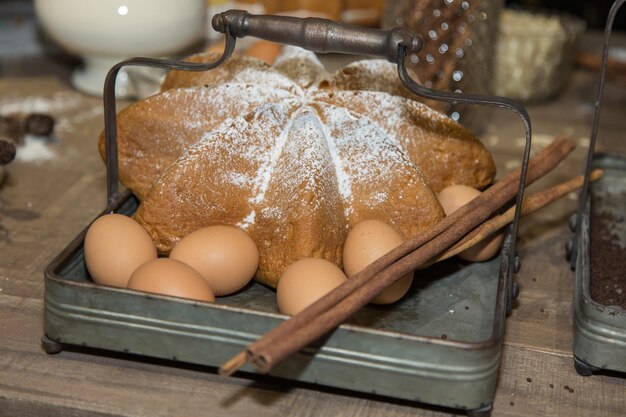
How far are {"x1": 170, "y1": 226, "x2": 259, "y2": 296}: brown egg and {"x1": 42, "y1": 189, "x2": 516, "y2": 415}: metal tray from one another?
2.8 inches

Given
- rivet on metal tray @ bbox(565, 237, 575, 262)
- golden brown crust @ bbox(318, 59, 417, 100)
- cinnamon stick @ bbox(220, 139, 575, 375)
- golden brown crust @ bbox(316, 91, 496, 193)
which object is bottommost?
rivet on metal tray @ bbox(565, 237, 575, 262)

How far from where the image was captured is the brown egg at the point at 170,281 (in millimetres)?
680

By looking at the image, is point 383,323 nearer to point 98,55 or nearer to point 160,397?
point 160,397

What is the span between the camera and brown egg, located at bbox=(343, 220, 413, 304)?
75 centimetres

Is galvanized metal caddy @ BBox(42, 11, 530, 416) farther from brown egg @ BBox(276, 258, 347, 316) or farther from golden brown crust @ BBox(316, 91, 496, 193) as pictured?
golden brown crust @ BBox(316, 91, 496, 193)

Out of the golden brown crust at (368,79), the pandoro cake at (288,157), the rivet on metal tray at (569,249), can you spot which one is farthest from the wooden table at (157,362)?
the golden brown crust at (368,79)

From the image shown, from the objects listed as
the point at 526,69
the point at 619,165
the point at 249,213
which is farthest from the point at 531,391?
the point at 526,69

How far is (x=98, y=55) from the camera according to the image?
1.34m

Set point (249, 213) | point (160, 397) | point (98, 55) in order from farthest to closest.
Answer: point (98, 55), point (249, 213), point (160, 397)

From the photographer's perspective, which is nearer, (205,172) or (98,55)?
(205,172)

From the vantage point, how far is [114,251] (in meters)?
0.73

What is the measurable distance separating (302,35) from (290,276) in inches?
8.7

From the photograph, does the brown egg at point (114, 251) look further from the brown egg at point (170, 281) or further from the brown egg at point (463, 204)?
the brown egg at point (463, 204)

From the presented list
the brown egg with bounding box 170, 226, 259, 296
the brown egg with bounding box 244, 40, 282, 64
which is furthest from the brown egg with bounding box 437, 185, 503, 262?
the brown egg with bounding box 244, 40, 282, 64
